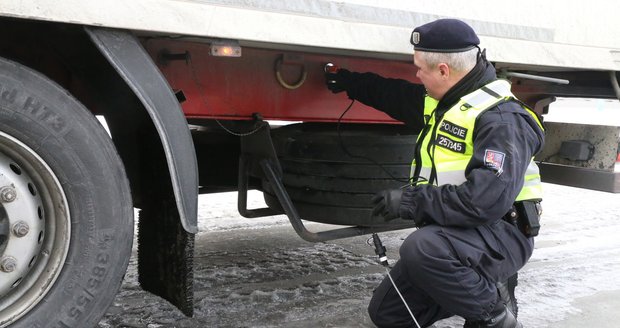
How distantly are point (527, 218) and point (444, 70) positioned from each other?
743 millimetres

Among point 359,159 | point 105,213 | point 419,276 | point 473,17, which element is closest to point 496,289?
point 419,276

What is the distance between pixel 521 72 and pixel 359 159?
101cm

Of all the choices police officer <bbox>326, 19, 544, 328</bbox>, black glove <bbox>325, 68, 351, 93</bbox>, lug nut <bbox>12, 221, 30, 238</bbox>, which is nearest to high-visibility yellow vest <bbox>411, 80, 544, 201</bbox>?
police officer <bbox>326, 19, 544, 328</bbox>

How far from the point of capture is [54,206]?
6.37ft

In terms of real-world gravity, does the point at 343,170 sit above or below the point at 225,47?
below

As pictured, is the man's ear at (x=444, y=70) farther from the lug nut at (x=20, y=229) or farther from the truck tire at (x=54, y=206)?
the lug nut at (x=20, y=229)

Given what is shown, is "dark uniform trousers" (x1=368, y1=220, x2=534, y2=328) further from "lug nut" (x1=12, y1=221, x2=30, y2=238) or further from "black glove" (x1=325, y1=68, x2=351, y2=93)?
"lug nut" (x1=12, y1=221, x2=30, y2=238)

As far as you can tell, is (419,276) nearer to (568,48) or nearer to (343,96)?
(343,96)

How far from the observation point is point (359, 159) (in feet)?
10.4

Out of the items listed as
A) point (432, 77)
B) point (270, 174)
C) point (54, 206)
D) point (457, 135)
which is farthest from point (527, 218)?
→ point (54, 206)

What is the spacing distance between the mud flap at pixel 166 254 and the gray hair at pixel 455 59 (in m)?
1.18

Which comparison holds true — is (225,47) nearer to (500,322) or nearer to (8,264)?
(8,264)

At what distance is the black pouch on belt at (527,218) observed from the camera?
105 inches

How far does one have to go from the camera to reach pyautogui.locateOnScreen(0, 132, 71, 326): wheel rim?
74.1 inches
